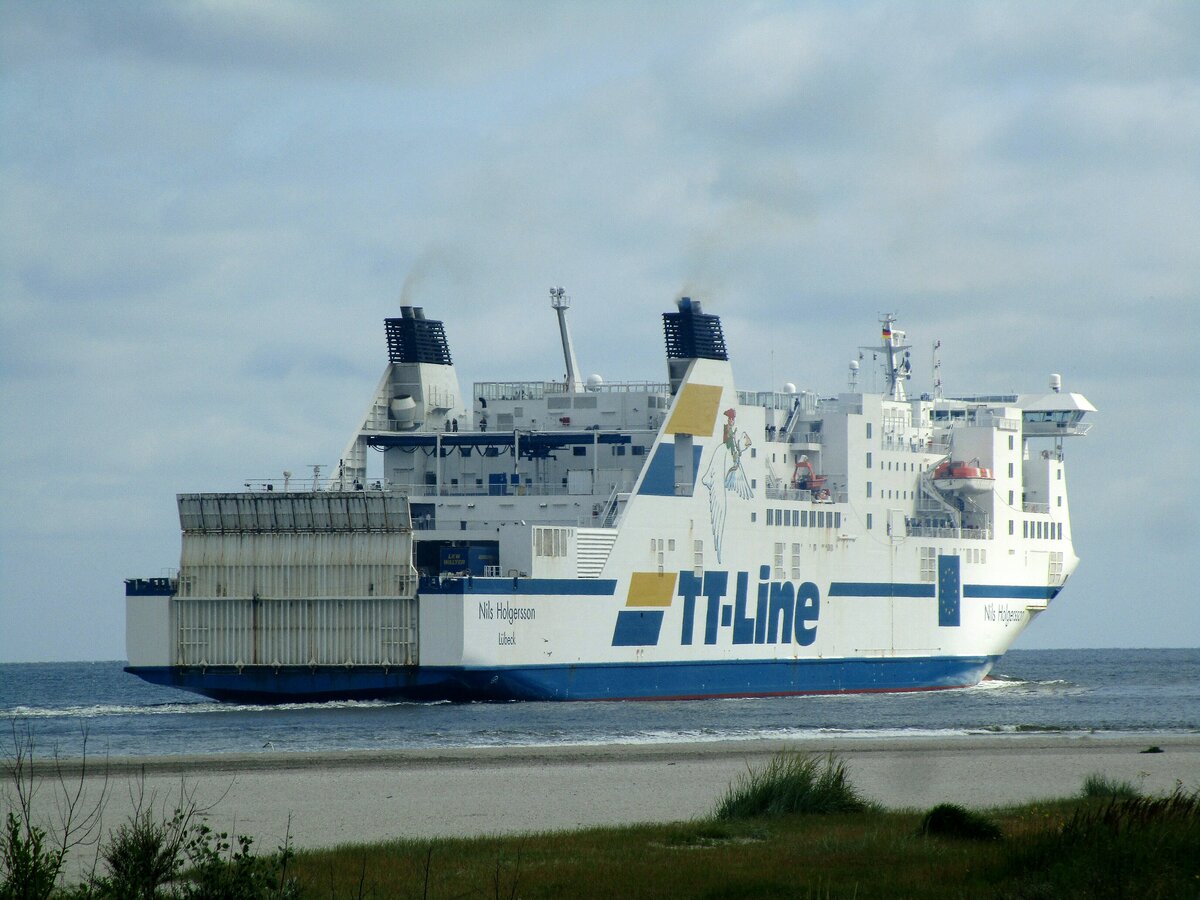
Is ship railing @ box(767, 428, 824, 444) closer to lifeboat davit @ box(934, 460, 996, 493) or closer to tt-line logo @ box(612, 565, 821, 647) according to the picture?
tt-line logo @ box(612, 565, 821, 647)

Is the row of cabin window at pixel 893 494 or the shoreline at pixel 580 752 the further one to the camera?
the row of cabin window at pixel 893 494

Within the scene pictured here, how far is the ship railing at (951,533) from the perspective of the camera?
51.7 meters

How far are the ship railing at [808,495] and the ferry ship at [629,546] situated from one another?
9cm

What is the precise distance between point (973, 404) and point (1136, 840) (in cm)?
4479

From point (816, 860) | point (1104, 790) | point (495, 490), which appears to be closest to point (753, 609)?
point (495, 490)

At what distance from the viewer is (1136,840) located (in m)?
13.1

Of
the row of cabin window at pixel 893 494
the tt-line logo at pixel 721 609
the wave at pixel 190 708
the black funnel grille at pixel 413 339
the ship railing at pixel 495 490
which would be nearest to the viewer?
the wave at pixel 190 708

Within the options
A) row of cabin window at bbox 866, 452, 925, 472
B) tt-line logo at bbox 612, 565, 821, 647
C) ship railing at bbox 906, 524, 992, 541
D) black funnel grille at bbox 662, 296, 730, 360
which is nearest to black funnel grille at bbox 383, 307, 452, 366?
black funnel grille at bbox 662, 296, 730, 360

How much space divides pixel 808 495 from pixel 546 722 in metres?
15.5

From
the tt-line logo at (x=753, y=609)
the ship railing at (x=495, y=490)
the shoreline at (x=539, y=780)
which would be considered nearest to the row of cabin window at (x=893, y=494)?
the tt-line logo at (x=753, y=609)

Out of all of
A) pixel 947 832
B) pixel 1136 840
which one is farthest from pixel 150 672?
pixel 1136 840

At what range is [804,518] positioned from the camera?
47.5 m

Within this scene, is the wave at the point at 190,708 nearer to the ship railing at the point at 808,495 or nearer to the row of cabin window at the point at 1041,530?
the ship railing at the point at 808,495

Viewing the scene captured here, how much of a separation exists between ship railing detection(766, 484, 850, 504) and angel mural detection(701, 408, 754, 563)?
1.92 m
